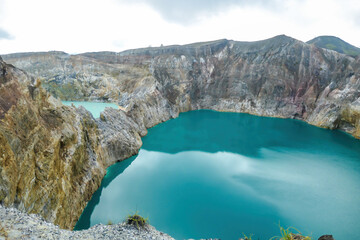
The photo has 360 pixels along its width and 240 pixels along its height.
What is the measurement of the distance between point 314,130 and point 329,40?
2407 inches

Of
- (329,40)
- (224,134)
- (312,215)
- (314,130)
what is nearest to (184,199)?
(312,215)

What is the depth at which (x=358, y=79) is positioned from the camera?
32375mm

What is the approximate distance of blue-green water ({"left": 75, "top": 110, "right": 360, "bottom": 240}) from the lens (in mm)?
11648

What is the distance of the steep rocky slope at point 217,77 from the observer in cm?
3606

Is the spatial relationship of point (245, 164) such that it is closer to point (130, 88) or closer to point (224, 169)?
point (224, 169)

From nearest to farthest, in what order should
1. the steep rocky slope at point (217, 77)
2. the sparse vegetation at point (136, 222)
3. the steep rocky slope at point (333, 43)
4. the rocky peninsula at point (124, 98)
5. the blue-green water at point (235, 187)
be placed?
the sparse vegetation at point (136, 222) → the rocky peninsula at point (124, 98) → the blue-green water at point (235, 187) → the steep rocky slope at point (217, 77) → the steep rocky slope at point (333, 43)

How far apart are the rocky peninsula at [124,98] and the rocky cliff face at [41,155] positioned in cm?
5

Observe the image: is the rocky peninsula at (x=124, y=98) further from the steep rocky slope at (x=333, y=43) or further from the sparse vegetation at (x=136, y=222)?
the steep rocky slope at (x=333, y=43)

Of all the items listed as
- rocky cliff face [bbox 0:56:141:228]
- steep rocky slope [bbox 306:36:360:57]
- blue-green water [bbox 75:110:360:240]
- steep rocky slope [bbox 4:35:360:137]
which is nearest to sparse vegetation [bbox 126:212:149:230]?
rocky cliff face [bbox 0:56:141:228]

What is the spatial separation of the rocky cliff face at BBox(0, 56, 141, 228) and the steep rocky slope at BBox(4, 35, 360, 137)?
19415mm

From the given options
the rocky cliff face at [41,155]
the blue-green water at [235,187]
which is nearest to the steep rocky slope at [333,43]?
the blue-green water at [235,187]

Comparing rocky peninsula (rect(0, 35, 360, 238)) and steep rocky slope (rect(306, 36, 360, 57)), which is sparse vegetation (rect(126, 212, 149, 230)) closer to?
rocky peninsula (rect(0, 35, 360, 238))

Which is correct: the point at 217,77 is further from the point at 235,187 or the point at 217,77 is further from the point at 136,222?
the point at 136,222

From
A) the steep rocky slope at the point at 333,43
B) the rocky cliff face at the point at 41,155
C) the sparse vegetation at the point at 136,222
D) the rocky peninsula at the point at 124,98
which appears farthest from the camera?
the steep rocky slope at the point at 333,43
